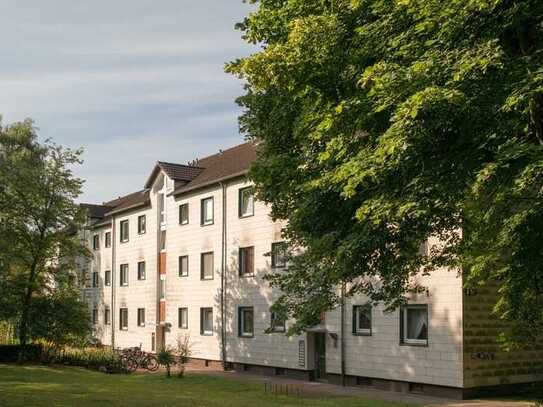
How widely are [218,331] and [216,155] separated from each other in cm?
1355

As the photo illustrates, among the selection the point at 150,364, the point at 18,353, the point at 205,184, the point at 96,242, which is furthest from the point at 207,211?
the point at 96,242

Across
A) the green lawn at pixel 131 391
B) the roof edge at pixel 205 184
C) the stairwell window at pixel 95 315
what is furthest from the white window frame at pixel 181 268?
the stairwell window at pixel 95 315

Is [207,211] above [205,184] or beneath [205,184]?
beneath

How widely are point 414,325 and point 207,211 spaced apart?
53.4 ft

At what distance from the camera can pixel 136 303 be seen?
159 feet

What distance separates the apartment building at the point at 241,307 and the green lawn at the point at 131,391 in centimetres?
272

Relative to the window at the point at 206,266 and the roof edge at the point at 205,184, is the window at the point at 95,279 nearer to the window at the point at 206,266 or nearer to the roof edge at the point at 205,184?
the roof edge at the point at 205,184

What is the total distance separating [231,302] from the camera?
36.8 m

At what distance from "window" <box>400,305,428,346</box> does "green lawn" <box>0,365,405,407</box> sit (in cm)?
357

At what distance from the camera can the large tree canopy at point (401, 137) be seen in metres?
12.6

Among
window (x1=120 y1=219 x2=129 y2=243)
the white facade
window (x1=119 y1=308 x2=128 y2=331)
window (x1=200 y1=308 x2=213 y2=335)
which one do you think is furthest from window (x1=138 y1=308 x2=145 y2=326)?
window (x1=200 y1=308 x2=213 y2=335)

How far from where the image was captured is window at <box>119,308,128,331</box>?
5038 centimetres

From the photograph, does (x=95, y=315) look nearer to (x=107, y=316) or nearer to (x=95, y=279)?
(x=107, y=316)

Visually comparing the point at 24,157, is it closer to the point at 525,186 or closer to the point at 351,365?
the point at 351,365
